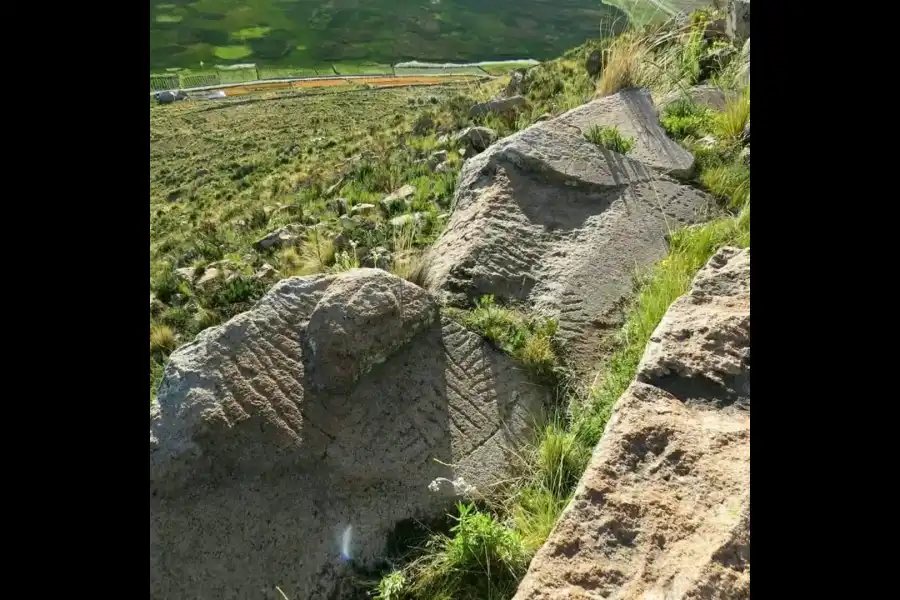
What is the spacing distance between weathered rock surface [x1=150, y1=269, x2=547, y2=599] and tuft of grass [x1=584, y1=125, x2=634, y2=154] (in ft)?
7.58

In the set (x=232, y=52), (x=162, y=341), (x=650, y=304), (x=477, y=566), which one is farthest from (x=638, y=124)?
(x=232, y=52)

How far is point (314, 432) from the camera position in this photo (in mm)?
3301

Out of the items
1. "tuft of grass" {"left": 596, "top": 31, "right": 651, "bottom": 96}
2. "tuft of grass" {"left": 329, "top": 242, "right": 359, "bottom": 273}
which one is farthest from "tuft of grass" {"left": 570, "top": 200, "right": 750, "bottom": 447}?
"tuft of grass" {"left": 596, "top": 31, "right": 651, "bottom": 96}

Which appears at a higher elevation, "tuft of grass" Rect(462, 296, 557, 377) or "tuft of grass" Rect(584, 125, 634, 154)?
"tuft of grass" Rect(584, 125, 634, 154)

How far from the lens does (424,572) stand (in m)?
2.83

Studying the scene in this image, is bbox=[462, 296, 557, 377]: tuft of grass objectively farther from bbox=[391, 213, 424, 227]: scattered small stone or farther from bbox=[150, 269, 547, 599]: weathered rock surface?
bbox=[391, 213, 424, 227]: scattered small stone

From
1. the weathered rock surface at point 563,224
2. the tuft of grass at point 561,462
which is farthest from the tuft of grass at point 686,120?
the tuft of grass at point 561,462

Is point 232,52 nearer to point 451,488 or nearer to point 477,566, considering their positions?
point 451,488

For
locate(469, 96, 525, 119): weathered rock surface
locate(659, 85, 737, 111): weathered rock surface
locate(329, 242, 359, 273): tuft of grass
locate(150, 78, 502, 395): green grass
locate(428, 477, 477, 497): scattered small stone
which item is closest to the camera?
locate(428, 477, 477, 497): scattered small stone

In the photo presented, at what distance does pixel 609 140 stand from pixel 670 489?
3.43 metres

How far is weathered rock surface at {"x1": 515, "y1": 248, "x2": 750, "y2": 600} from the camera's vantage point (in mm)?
2250

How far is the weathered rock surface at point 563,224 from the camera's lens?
4125 mm
